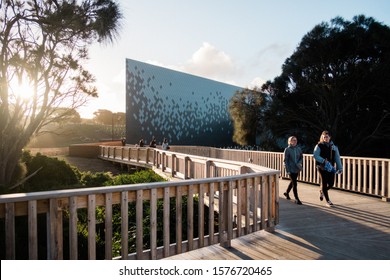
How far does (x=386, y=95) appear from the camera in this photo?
22109 mm

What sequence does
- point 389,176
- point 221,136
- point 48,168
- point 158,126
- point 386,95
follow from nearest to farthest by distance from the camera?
point 389,176
point 48,168
point 386,95
point 158,126
point 221,136

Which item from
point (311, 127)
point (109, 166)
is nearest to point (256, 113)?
point (311, 127)

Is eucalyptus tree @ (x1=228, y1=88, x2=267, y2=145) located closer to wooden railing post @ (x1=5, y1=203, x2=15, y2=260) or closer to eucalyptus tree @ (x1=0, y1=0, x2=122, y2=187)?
eucalyptus tree @ (x1=0, y1=0, x2=122, y2=187)

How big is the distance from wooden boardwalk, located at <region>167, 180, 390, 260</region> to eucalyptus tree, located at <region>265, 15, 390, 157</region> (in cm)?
1678

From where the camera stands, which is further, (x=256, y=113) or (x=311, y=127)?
(x=256, y=113)

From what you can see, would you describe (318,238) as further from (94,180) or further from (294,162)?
(94,180)

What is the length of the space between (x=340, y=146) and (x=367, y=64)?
587 cm

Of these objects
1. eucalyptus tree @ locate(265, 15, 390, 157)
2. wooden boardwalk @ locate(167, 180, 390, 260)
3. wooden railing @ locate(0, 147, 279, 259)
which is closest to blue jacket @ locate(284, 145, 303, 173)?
wooden boardwalk @ locate(167, 180, 390, 260)

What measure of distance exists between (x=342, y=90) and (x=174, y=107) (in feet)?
77.2

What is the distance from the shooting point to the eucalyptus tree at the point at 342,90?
22.2 m

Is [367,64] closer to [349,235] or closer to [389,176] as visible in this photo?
[389,176]

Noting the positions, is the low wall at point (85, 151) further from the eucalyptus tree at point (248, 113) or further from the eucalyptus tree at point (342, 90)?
the eucalyptus tree at point (342, 90)

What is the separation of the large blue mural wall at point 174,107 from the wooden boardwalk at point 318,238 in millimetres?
31112

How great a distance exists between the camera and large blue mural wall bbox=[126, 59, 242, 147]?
37.3m
